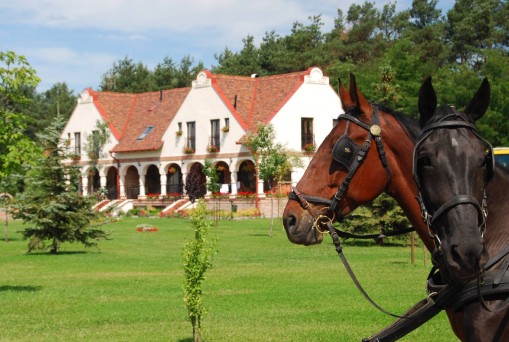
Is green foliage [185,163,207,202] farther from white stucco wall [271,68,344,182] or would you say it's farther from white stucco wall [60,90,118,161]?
white stucco wall [60,90,118,161]

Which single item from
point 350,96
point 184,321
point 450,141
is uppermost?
point 350,96

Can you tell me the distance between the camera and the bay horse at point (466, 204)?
13.6 ft

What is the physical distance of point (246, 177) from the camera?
5947 cm

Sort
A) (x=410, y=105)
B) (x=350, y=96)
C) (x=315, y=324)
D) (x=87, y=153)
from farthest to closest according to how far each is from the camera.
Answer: (x=87, y=153)
(x=410, y=105)
(x=315, y=324)
(x=350, y=96)

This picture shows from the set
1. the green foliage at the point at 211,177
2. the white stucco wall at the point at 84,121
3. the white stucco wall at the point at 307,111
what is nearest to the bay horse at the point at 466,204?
the green foliage at the point at 211,177

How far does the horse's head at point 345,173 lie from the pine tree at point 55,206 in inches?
871

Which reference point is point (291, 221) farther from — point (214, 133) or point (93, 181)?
point (93, 181)

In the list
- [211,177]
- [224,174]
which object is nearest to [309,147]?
[224,174]

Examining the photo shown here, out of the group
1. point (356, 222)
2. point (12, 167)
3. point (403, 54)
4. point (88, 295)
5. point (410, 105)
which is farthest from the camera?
point (403, 54)

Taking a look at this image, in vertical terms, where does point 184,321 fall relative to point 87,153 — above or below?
below

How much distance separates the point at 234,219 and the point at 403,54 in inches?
714

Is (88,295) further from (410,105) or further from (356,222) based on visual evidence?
(410,105)

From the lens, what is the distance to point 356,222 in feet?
97.0

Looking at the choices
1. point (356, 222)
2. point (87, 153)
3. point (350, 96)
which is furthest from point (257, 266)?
point (87, 153)
